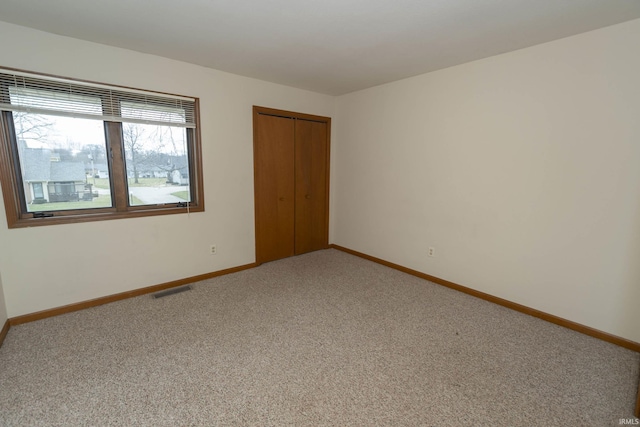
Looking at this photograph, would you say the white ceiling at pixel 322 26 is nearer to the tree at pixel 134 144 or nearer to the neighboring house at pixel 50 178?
the tree at pixel 134 144

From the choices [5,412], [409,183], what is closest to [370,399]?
[5,412]

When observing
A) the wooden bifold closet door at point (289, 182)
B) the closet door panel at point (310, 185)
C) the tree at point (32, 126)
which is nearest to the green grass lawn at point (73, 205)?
the tree at point (32, 126)

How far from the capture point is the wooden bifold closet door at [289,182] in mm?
3746

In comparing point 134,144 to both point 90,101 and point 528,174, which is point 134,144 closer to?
point 90,101

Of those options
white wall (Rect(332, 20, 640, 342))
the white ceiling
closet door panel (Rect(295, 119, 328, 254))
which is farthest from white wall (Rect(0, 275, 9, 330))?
white wall (Rect(332, 20, 640, 342))

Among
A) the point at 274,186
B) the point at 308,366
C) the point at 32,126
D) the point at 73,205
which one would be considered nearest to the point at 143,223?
the point at 73,205

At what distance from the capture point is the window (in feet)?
7.54

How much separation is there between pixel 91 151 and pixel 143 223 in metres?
0.79

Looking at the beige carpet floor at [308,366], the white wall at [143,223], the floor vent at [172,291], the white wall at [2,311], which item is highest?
the white wall at [143,223]

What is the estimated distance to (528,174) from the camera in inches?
101

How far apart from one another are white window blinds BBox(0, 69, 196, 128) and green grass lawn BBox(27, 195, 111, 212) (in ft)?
2.50

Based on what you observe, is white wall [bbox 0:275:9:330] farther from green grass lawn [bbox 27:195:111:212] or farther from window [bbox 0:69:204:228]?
green grass lawn [bbox 27:195:111:212]

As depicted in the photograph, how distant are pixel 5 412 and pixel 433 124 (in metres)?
4.01

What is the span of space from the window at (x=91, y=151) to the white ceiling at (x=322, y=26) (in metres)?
0.47
